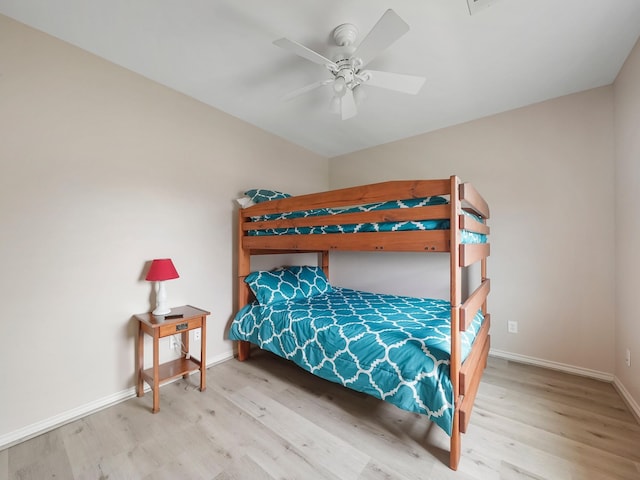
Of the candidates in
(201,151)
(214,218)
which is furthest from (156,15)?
(214,218)

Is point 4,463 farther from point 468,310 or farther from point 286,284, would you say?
point 468,310

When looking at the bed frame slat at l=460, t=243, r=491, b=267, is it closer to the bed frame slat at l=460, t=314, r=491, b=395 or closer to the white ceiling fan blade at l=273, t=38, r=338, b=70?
Result: the bed frame slat at l=460, t=314, r=491, b=395

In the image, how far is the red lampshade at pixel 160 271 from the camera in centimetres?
199

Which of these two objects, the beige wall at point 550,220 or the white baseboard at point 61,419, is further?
the beige wall at point 550,220

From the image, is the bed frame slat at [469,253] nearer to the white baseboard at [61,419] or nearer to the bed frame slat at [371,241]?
the bed frame slat at [371,241]

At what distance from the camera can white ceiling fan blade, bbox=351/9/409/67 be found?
1.26m

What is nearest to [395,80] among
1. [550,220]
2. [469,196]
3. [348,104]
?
[348,104]

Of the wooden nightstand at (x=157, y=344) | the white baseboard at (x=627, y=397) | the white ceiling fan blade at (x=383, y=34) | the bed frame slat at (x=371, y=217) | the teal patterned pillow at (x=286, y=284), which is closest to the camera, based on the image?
the white ceiling fan blade at (x=383, y=34)

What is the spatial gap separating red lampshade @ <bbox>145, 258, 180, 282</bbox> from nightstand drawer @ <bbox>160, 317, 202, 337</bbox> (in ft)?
1.15

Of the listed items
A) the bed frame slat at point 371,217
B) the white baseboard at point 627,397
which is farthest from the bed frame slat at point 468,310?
the white baseboard at point 627,397

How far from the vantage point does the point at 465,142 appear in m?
2.88

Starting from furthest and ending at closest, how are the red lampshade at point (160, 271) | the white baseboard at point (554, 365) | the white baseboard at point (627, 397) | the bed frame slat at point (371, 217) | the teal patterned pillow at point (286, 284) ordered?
the teal patterned pillow at point (286, 284), the white baseboard at point (554, 365), the red lampshade at point (160, 271), the white baseboard at point (627, 397), the bed frame slat at point (371, 217)

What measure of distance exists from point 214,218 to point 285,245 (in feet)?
2.83

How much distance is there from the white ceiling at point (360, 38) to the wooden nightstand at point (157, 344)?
76.2 inches
